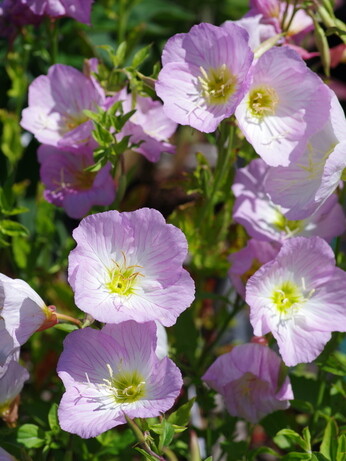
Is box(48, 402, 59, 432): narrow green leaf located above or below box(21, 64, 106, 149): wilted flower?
below

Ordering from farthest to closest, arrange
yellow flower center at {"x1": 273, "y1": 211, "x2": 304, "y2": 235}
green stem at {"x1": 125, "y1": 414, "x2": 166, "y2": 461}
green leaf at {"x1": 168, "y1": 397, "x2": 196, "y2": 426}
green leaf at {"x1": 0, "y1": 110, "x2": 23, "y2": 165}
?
green leaf at {"x1": 0, "y1": 110, "x2": 23, "y2": 165} → yellow flower center at {"x1": 273, "y1": 211, "x2": 304, "y2": 235} → green leaf at {"x1": 168, "y1": 397, "x2": 196, "y2": 426} → green stem at {"x1": 125, "y1": 414, "x2": 166, "y2": 461}

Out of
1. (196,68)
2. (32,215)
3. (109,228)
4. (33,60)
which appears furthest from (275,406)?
(33,60)

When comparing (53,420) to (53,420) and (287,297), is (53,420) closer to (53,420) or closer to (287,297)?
(53,420)

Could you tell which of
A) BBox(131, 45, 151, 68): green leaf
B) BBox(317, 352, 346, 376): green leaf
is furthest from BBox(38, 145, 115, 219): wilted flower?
BBox(317, 352, 346, 376): green leaf

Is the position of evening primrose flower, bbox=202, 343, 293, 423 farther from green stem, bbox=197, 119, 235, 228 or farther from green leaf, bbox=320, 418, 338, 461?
green stem, bbox=197, 119, 235, 228

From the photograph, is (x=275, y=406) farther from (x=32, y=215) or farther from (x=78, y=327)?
(x=32, y=215)
